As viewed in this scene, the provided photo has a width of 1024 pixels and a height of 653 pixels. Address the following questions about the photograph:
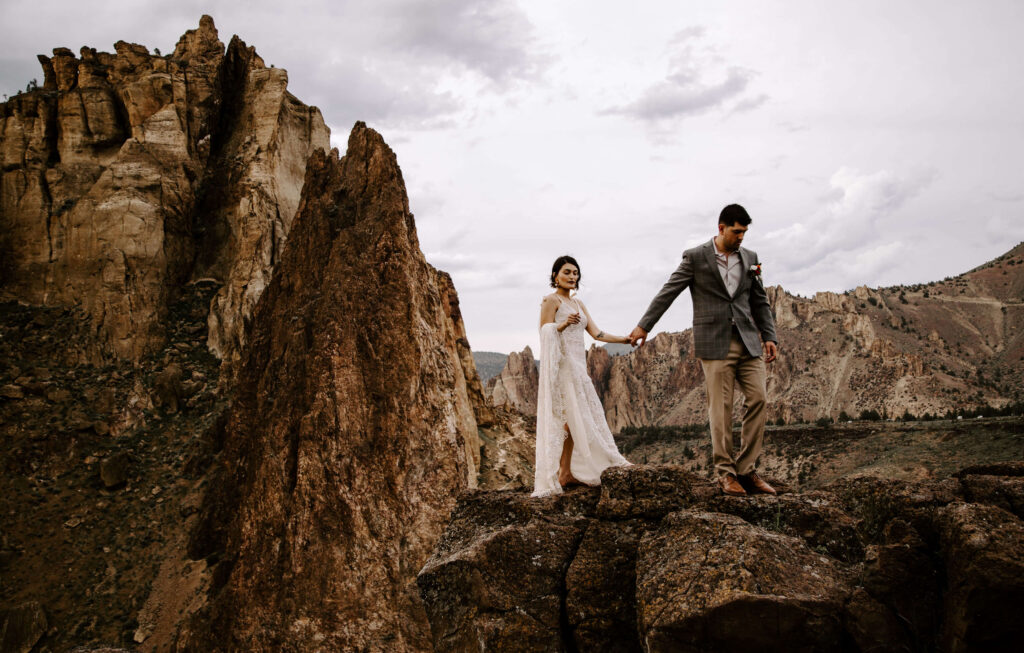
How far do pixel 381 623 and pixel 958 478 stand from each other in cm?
2154

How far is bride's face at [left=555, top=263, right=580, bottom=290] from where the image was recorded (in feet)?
22.1

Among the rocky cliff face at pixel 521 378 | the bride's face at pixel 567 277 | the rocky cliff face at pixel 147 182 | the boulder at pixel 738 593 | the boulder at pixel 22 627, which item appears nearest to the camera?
the boulder at pixel 738 593

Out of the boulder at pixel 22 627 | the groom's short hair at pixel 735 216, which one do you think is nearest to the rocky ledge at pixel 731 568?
the groom's short hair at pixel 735 216

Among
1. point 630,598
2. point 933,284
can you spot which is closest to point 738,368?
point 630,598

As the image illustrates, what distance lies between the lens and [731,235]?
17.7 feet

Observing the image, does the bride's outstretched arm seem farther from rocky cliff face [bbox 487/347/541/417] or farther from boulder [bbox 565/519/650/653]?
rocky cliff face [bbox 487/347/541/417]

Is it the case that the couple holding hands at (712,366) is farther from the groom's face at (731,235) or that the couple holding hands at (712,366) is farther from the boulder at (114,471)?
the boulder at (114,471)

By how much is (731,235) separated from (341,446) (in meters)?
21.8

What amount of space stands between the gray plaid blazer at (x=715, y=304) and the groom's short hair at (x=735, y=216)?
0.26m

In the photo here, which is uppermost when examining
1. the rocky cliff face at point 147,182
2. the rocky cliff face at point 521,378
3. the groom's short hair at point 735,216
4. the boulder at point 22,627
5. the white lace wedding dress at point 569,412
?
the rocky cliff face at point 147,182

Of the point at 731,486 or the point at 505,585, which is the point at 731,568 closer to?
the point at 731,486

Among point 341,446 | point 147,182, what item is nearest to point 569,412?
point 341,446

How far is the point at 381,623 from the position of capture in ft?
72.4

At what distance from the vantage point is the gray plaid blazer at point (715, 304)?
5.35 m
